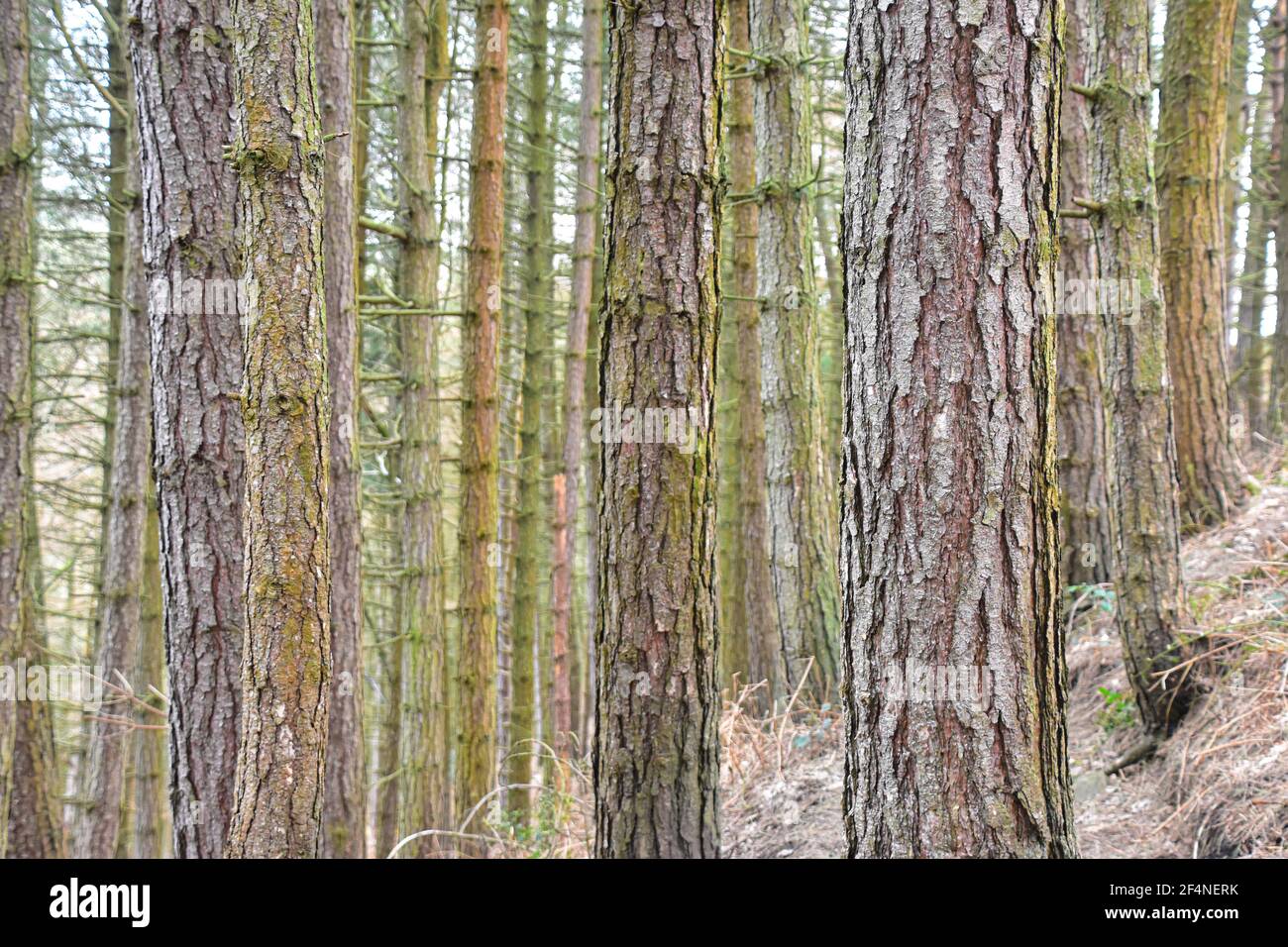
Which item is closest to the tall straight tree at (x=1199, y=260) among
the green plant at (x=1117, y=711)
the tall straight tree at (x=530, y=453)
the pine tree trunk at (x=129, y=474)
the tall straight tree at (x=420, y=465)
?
the green plant at (x=1117, y=711)

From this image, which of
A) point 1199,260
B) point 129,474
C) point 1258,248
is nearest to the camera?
point 1199,260

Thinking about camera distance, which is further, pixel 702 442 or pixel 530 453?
pixel 530 453

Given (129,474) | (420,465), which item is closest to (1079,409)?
(420,465)

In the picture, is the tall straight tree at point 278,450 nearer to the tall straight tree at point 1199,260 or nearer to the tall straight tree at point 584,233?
the tall straight tree at point 1199,260

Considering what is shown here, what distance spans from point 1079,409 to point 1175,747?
2784 mm

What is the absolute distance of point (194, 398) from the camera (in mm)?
4301

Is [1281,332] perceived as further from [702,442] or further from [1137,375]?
[702,442]

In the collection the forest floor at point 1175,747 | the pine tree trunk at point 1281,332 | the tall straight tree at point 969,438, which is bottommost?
the forest floor at point 1175,747

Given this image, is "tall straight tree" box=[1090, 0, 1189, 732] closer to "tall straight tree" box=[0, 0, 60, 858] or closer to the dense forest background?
the dense forest background

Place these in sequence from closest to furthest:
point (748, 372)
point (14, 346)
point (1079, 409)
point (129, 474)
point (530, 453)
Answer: point (14, 346) < point (1079, 409) < point (129, 474) < point (748, 372) < point (530, 453)

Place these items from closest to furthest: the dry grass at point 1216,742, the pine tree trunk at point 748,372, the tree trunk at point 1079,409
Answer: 1. the dry grass at point 1216,742
2. the tree trunk at point 1079,409
3. the pine tree trunk at point 748,372

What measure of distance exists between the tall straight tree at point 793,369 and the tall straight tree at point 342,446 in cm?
280

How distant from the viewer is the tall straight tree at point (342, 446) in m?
5.77

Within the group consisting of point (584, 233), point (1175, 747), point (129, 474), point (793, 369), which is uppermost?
point (584, 233)
